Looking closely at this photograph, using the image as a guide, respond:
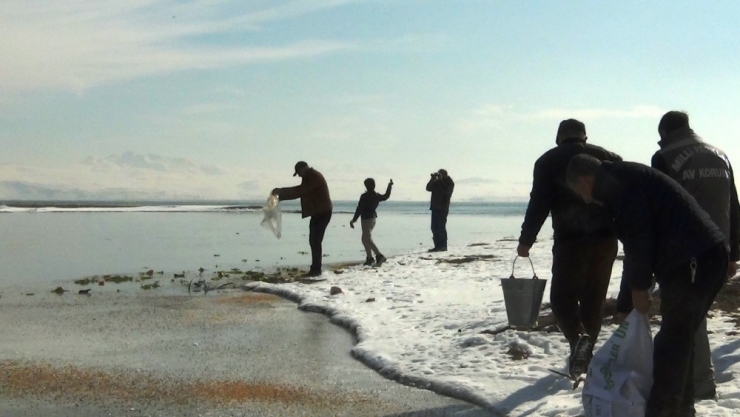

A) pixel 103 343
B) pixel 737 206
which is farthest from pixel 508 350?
pixel 103 343

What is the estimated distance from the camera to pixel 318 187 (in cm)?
1441

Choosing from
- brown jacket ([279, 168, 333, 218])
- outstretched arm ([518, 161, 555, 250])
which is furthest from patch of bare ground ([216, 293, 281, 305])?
outstretched arm ([518, 161, 555, 250])

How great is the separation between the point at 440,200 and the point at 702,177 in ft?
47.4

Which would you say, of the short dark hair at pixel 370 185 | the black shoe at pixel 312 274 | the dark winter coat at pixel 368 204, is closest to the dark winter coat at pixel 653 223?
the black shoe at pixel 312 274

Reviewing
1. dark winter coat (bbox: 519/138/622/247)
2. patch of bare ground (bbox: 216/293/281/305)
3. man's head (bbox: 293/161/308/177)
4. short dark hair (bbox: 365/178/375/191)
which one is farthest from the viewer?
short dark hair (bbox: 365/178/375/191)

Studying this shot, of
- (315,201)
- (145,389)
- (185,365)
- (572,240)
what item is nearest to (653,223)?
(572,240)

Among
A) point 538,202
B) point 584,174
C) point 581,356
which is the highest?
point 584,174

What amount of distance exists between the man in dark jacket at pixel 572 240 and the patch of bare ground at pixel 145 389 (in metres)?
1.63

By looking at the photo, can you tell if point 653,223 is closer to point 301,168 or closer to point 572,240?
point 572,240

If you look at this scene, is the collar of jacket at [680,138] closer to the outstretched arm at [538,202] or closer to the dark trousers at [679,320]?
the outstretched arm at [538,202]

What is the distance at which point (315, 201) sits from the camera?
14336mm

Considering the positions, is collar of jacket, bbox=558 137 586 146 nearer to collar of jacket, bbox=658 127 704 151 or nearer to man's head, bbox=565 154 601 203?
collar of jacket, bbox=658 127 704 151

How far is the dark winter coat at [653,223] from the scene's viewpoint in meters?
4.34

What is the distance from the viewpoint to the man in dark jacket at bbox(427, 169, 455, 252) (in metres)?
19.8
